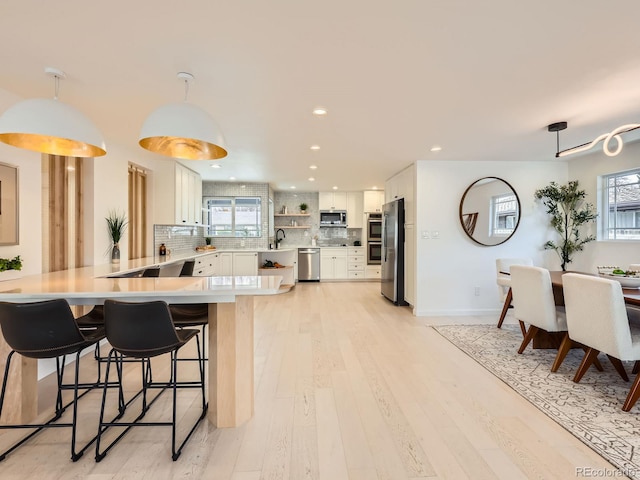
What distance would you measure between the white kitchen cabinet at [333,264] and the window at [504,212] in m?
3.86

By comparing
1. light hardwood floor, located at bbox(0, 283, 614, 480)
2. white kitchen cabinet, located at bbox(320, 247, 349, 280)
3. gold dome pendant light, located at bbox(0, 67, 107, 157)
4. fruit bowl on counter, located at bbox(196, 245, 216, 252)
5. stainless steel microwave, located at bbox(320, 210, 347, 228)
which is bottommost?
light hardwood floor, located at bbox(0, 283, 614, 480)

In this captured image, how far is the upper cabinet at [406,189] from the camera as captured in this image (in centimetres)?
501

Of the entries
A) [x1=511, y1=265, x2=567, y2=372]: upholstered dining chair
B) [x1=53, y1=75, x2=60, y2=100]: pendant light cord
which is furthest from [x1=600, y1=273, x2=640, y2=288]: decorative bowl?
[x1=53, y1=75, x2=60, y2=100]: pendant light cord

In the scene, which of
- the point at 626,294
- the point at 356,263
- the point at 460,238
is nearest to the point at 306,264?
the point at 356,263

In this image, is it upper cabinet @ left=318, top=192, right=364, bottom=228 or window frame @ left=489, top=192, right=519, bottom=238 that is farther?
upper cabinet @ left=318, top=192, right=364, bottom=228

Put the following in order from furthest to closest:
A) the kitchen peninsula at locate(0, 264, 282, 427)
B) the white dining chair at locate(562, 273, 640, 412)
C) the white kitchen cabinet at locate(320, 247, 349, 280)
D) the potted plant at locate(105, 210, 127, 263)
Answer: the white kitchen cabinet at locate(320, 247, 349, 280), the potted plant at locate(105, 210, 127, 263), the white dining chair at locate(562, 273, 640, 412), the kitchen peninsula at locate(0, 264, 282, 427)

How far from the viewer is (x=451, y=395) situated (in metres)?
2.42

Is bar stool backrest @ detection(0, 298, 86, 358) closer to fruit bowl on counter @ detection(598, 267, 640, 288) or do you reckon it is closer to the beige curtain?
the beige curtain

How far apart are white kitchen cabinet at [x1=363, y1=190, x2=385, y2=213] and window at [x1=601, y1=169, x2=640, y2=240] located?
171 inches

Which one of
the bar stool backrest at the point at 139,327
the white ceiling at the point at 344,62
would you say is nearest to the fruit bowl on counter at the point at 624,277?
the white ceiling at the point at 344,62

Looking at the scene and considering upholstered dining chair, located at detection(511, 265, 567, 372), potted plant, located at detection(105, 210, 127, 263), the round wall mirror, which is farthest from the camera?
the round wall mirror

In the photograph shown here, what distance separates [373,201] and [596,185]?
4.35 metres

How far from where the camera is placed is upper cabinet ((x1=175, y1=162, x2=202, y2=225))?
5.20 m

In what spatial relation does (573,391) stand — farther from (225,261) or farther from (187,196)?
(225,261)
